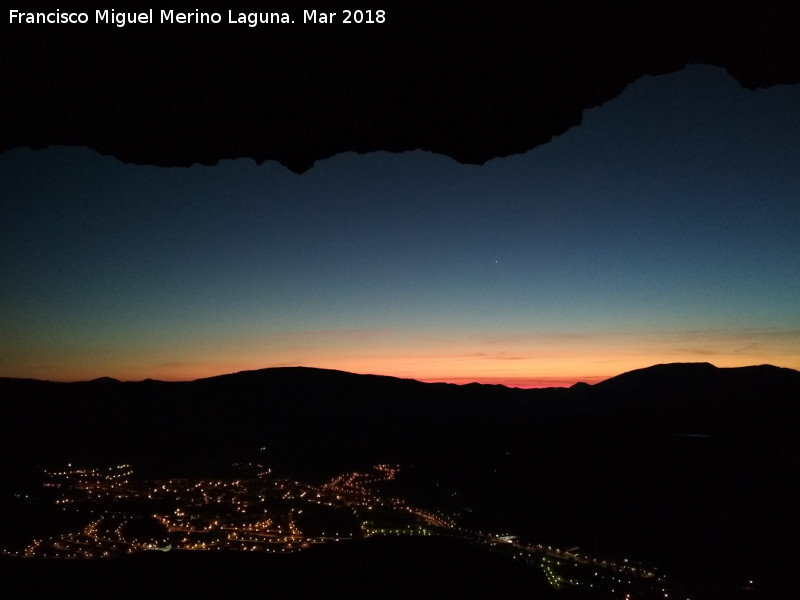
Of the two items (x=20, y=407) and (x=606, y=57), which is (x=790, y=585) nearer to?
(x=606, y=57)

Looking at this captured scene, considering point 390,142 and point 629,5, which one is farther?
point 390,142

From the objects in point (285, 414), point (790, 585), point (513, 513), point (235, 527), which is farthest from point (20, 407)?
point (790, 585)

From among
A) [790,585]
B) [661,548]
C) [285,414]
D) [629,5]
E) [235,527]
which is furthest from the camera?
[285,414]

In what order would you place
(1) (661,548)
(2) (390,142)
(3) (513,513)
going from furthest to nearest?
1. (3) (513,513)
2. (1) (661,548)
3. (2) (390,142)

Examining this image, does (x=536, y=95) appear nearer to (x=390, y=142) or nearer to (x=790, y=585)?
(x=390, y=142)

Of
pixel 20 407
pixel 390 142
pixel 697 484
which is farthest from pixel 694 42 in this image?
pixel 20 407

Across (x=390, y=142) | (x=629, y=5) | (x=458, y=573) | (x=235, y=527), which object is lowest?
(x=235, y=527)

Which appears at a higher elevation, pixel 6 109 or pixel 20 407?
pixel 6 109
